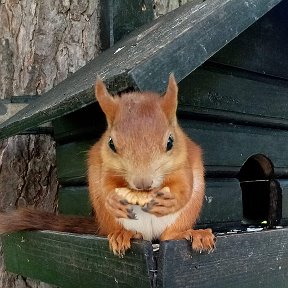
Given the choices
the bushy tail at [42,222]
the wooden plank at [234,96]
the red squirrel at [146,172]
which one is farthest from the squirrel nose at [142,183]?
the bushy tail at [42,222]

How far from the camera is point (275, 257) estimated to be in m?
1.72

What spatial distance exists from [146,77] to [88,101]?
0.72 feet

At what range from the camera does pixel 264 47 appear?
2.03 metres

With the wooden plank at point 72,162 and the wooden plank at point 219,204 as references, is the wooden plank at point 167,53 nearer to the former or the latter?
the wooden plank at point 72,162

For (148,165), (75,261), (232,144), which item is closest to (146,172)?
(148,165)

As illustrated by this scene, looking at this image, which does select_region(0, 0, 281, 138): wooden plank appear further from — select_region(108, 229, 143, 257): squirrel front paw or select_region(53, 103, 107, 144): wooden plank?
select_region(108, 229, 143, 257): squirrel front paw

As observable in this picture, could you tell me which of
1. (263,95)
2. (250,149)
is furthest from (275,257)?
(263,95)

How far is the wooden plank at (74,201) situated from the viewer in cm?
204

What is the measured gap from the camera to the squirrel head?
1384 mm

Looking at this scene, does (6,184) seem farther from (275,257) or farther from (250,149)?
(275,257)

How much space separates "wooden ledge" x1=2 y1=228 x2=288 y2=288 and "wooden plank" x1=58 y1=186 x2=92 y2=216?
17 centimetres

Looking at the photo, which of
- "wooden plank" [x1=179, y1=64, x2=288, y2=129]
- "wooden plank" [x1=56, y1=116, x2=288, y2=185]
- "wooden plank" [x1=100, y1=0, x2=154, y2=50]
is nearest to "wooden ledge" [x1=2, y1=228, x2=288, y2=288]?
"wooden plank" [x1=56, y1=116, x2=288, y2=185]

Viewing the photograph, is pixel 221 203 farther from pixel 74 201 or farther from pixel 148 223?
pixel 74 201

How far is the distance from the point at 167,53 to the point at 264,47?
648 millimetres
